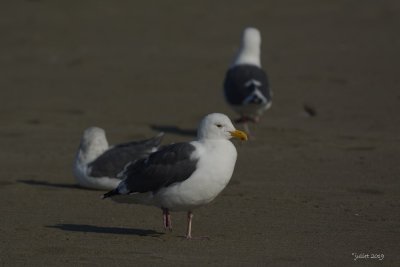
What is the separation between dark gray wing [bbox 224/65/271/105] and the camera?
15391 mm

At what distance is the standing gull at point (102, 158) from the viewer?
11.5 metres

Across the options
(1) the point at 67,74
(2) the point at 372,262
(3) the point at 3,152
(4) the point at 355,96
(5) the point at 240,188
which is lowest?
(2) the point at 372,262

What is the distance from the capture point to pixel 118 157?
38.4 feet

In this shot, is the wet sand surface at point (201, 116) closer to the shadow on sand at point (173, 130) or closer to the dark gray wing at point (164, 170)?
→ the shadow on sand at point (173, 130)

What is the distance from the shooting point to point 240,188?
1138 centimetres

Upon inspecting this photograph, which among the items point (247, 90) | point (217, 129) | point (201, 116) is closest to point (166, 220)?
point (217, 129)

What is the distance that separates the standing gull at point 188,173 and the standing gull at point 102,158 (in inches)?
87.0

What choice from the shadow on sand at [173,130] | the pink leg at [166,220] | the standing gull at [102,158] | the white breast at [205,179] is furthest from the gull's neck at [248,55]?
the white breast at [205,179]

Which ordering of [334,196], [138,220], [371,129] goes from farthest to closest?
[371,129] < [334,196] < [138,220]

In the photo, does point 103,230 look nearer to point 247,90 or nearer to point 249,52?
point 247,90

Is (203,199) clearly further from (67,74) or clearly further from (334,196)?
(67,74)

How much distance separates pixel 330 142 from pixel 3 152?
168 inches

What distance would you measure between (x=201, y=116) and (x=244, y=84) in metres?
1.11

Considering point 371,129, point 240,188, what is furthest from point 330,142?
point 240,188
